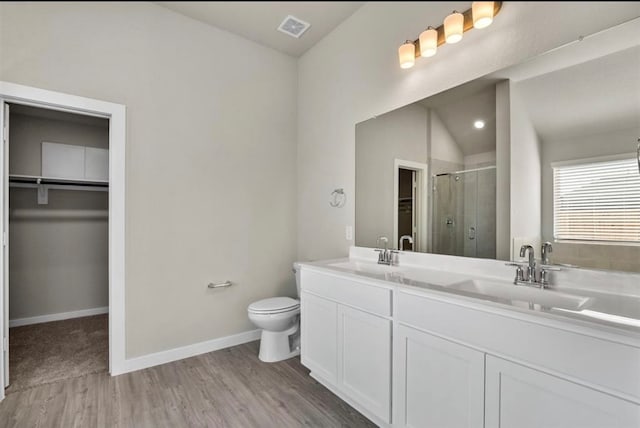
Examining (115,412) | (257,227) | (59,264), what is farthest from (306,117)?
(59,264)

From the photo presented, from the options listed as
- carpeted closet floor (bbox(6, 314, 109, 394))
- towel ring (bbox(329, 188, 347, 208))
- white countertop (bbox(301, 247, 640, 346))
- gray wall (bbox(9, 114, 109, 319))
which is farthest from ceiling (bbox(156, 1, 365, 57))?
gray wall (bbox(9, 114, 109, 319))

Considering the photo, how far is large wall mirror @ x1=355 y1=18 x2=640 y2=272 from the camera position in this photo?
1.25 m

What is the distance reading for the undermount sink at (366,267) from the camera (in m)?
1.95

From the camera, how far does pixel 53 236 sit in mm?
3391

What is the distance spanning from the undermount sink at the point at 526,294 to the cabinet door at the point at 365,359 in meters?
0.44

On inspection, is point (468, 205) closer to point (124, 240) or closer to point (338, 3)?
point (338, 3)

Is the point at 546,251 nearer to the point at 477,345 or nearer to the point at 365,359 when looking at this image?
the point at 477,345

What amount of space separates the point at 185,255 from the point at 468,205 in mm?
2043

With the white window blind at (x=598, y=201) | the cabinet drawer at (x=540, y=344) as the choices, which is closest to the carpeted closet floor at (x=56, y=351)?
the cabinet drawer at (x=540, y=344)

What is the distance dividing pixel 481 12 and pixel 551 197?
1.30m

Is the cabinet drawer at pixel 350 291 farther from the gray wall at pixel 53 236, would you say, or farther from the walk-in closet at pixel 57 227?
the gray wall at pixel 53 236

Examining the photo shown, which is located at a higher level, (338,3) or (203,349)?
(338,3)

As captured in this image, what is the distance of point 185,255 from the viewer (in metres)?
2.50

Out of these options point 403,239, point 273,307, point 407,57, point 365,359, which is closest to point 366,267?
point 403,239
